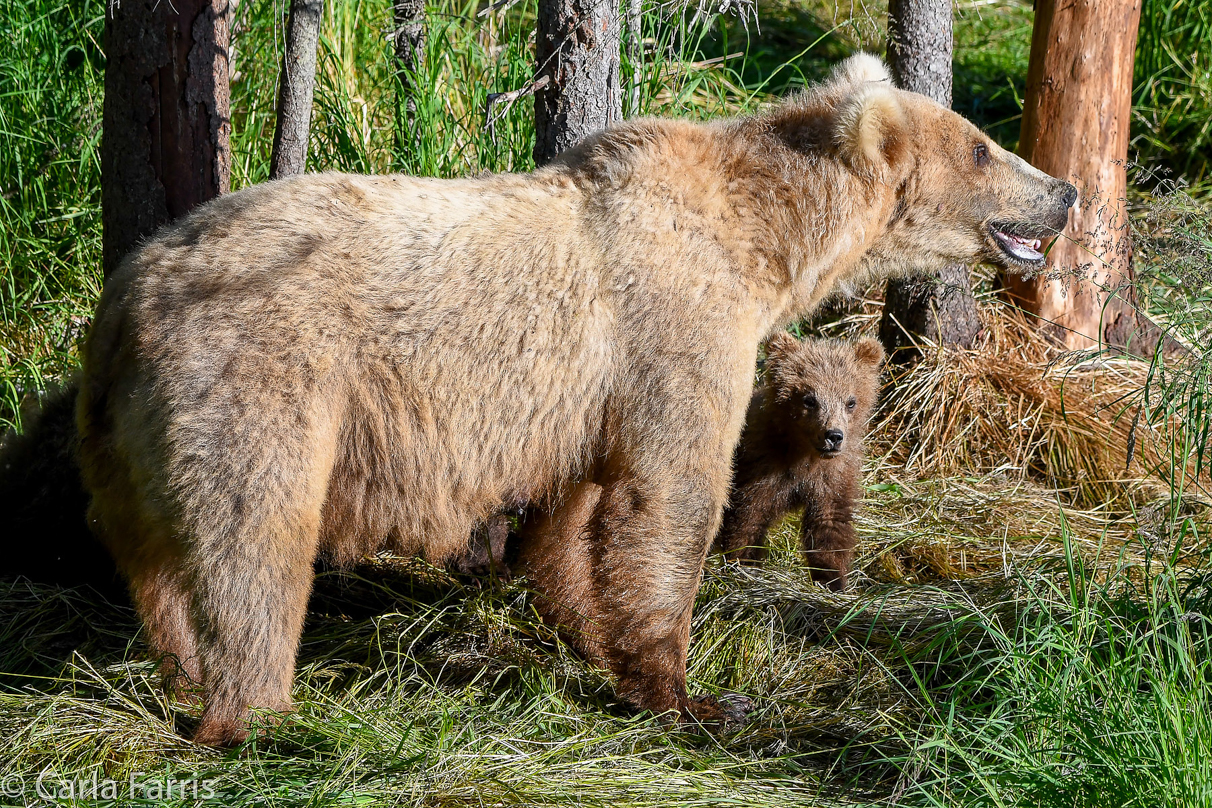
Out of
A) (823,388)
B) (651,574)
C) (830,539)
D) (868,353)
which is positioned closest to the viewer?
(651,574)

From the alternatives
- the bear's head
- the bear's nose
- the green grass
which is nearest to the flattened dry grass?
the green grass

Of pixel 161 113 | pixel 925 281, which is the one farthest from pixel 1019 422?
pixel 161 113

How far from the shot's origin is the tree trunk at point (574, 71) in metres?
4.59

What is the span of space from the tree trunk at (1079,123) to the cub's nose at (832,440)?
192 centimetres

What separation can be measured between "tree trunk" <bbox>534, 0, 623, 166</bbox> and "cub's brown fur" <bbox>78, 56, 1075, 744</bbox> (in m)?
0.82

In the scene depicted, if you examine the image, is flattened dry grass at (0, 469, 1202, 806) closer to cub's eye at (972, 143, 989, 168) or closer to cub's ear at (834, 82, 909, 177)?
cub's eye at (972, 143, 989, 168)

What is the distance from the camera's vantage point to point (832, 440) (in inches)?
192

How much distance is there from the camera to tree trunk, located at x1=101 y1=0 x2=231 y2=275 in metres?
4.50

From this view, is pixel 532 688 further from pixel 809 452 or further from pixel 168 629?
pixel 809 452

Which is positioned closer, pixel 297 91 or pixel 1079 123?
pixel 297 91

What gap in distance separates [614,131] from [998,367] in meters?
3.09

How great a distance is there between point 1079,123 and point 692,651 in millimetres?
3919

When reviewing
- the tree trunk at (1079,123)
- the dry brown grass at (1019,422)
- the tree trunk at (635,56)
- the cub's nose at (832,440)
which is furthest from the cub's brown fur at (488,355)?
the tree trunk at (1079,123)

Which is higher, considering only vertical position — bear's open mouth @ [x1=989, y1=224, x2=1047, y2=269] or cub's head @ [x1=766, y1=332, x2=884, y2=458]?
bear's open mouth @ [x1=989, y1=224, x2=1047, y2=269]
